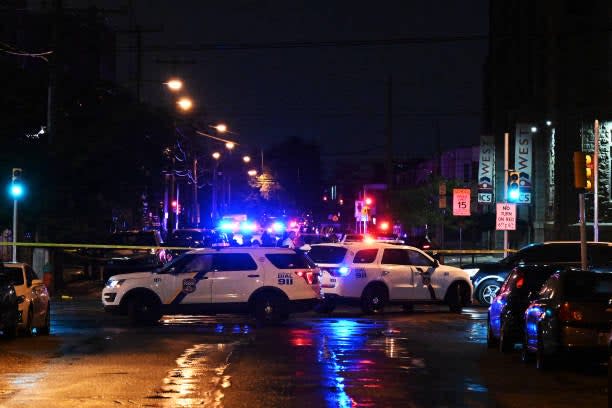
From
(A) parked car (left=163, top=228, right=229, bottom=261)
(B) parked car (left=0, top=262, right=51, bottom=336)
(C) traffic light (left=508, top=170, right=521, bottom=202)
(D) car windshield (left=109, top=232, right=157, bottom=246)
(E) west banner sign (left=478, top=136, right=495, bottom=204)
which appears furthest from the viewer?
(E) west banner sign (left=478, top=136, right=495, bottom=204)

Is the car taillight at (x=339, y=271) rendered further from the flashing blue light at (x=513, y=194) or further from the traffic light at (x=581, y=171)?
the flashing blue light at (x=513, y=194)

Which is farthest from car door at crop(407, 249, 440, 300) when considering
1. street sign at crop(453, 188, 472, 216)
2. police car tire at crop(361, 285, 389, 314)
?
street sign at crop(453, 188, 472, 216)

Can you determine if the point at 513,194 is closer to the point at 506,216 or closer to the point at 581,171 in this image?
the point at 506,216

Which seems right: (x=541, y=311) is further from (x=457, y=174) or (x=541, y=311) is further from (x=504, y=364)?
(x=457, y=174)

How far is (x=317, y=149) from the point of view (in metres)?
148

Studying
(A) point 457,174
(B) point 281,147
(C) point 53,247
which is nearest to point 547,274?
(C) point 53,247

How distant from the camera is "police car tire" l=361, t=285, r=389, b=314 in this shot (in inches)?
1015

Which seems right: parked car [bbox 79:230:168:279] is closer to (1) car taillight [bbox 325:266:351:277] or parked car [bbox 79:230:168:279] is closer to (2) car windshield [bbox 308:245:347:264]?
(2) car windshield [bbox 308:245:347:264]

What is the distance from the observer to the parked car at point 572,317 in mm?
13938

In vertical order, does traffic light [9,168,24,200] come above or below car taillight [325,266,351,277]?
above

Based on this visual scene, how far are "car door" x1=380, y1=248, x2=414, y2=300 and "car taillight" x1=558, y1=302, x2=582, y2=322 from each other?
11.9m

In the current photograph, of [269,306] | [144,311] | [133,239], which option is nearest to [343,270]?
[269,306]

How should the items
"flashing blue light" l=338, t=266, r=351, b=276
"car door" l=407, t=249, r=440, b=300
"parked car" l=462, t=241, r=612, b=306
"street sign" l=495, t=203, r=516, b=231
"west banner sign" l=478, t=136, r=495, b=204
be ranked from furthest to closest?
"west banner sign" l=478, t=136, r=495, b=204 → "street sign" l=495, t=203, r=516, b=231 → "parked car" l=462, t=241, r=612, b=306 → "car door" l=407, t=249, r=440, b=300 → "flashing blue light" l=338, t=266, r=351, b=276

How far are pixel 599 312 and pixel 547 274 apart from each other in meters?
3.57
